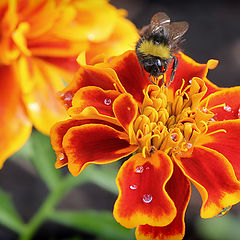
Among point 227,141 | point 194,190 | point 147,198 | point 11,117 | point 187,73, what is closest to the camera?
point 147,198

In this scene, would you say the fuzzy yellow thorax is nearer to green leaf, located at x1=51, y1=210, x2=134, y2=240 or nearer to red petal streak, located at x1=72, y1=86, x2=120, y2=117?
red petal streak, located at x1=72, y1=86, x2=120, y2=117

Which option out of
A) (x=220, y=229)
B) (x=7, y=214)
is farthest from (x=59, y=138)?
(x=220, y=229)

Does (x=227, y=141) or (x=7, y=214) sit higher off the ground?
(x=227, y=141)

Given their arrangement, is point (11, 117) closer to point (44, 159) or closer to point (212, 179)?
point (44, 159)

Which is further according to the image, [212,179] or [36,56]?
[36,56]

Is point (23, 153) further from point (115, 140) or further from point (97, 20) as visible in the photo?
point (115, 140)

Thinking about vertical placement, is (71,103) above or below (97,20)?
above

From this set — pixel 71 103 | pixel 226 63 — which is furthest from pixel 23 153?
pixel 226 63

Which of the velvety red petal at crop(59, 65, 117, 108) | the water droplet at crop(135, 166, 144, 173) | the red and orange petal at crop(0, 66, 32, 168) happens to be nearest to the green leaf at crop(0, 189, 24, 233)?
the red and orange petal at crop(0, 66, 32, 168)
